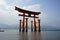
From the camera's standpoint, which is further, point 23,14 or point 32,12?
point 32,12

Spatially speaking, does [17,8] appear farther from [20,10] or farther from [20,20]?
[20,20]

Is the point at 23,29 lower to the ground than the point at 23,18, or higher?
lower

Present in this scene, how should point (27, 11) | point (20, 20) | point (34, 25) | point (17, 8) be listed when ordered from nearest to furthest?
point (17, 8)
point (27, 11)
point (20, 20)
point (34, 25)

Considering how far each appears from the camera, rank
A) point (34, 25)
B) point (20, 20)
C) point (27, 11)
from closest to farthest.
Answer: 1. point (27, 11)
2. point (20, 20)
3. point (34, 25)

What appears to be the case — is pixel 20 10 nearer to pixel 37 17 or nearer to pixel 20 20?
pixel 20 20

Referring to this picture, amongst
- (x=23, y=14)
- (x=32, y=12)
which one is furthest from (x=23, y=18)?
(x=32, y=12)

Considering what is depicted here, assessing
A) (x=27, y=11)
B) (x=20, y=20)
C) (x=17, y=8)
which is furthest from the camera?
(x=20, y=20)

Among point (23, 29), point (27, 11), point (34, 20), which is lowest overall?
point (23, 29)

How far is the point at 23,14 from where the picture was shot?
4091 centimetres

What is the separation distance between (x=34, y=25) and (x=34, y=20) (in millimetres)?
2223

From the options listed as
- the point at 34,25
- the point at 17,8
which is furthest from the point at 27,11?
the point at 34,25

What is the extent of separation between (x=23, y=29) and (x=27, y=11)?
6.29 metres

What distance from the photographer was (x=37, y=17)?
46438mm

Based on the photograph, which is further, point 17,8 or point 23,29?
point 23,29
